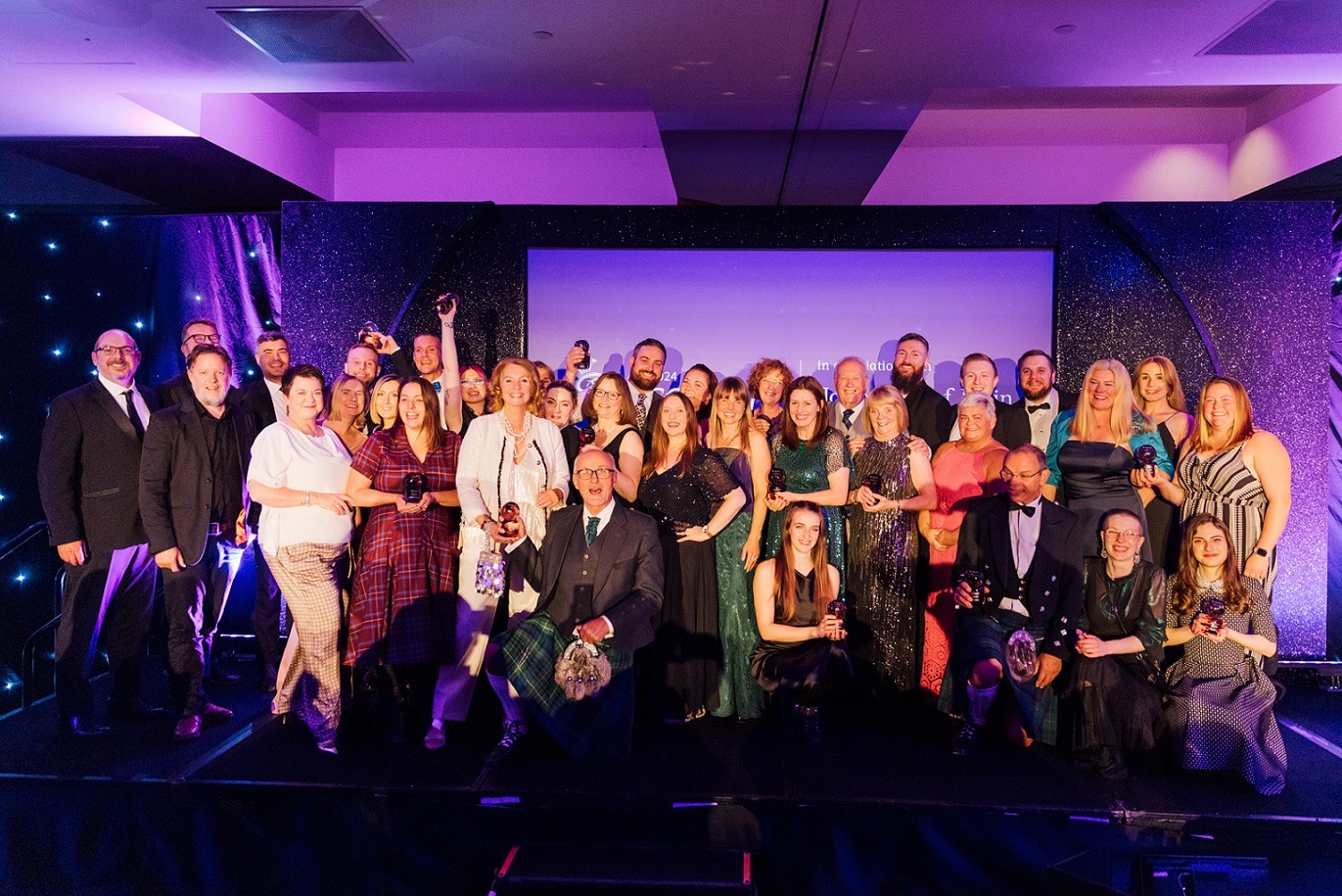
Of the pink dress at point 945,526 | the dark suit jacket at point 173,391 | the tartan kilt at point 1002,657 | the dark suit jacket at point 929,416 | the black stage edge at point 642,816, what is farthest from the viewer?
the dark suit jacket at point 929,416

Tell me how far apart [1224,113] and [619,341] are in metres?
4.99

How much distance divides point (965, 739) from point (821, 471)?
1.47 metres

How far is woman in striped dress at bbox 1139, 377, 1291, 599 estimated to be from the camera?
428 centimetres

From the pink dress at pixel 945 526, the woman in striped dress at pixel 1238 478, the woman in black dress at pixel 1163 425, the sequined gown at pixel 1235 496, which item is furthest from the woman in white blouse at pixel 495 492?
the sequined gown at pixel 1235 496

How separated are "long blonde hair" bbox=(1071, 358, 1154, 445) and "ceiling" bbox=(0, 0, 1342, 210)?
1.77 m

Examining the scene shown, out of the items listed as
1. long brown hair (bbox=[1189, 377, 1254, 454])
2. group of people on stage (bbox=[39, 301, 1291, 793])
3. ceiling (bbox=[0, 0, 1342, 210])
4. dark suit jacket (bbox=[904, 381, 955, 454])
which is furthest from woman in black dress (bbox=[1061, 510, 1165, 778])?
ceiling (bbox=[0, 0, 1342, 210])

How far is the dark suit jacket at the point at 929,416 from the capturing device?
17.4 feet

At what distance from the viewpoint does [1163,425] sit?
15.6 feet

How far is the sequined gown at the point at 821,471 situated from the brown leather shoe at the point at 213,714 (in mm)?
3037

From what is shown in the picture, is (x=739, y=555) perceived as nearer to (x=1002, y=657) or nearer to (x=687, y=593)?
(x=687, y=593)

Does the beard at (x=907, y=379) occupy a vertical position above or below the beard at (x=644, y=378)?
above

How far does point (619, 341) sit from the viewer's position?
634 centimetres

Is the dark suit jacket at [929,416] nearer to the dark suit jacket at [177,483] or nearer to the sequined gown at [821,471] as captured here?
the sequined gown at [821,471]

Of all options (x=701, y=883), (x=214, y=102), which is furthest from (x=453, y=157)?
(x=701, y=883)
